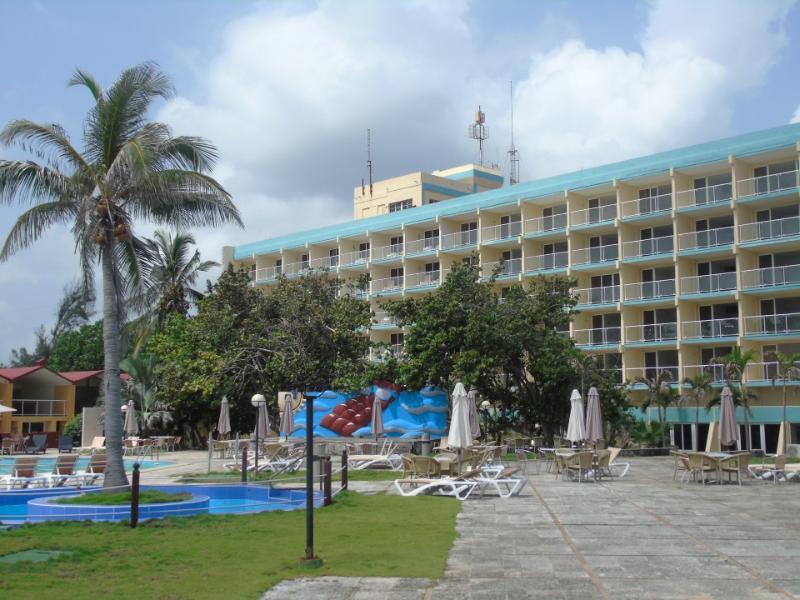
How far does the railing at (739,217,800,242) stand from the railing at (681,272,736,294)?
175 centimetres

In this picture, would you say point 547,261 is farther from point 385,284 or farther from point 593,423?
point 593,423

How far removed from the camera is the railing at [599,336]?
4053 cm

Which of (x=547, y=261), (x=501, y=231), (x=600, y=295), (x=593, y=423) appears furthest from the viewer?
(x=501, y=231)

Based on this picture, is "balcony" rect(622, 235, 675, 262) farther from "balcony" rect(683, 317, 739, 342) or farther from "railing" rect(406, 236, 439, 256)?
"railing" rect(406, 236, 439, 256)

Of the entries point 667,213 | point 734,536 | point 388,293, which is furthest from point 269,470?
point 388,293

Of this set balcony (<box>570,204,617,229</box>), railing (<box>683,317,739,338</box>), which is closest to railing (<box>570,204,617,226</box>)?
balcony (<box>570,204,617,229</box>)

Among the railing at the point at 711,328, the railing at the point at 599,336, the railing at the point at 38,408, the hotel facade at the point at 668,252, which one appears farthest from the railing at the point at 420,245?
the railing at the point at 38,408

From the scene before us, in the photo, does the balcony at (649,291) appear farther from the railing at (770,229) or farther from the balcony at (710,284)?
the railing at (770,229)

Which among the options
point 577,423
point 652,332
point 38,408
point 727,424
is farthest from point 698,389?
point 38,408

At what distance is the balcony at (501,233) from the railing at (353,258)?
938 centimetres

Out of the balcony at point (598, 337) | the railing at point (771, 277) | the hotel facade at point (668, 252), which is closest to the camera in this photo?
the railing at point (771, 277)

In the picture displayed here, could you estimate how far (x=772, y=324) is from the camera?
35.6m

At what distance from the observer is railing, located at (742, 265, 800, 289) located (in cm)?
3494

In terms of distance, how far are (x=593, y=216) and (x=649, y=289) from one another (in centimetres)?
482
